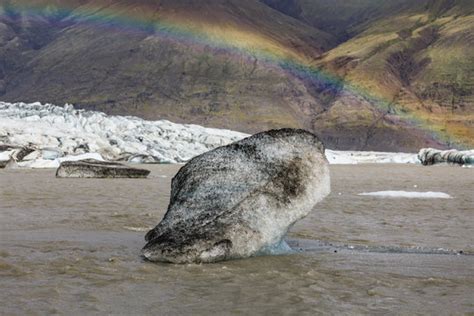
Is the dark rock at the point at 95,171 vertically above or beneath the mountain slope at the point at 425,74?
beneath

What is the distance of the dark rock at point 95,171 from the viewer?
1062 inches

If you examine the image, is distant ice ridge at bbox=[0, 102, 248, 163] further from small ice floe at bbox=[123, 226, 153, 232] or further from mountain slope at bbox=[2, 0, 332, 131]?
mountain slope at bbox=[2, 0, 332, 131]

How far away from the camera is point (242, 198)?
29.0 feet

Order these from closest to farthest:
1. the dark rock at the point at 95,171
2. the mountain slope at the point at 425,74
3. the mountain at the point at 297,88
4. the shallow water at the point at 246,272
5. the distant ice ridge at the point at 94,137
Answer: the shallow water at the point at 246,272
the dark rock at the point at 95,171
the distant ice ridge at the point at 94,137
the mountain at the point at 297,88
the mountain slope at the point at 425,74

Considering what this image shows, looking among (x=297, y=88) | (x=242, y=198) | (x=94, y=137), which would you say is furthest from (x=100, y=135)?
(x=297, y=88)

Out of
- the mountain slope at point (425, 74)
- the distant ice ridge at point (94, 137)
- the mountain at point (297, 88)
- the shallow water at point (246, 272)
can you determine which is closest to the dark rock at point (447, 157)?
the distant ice ridge at point (94, 137)

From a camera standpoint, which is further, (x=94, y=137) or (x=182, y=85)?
(x=182, y=85)

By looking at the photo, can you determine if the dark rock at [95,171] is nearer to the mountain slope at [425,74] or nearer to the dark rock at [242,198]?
the dark rock at [242,198]

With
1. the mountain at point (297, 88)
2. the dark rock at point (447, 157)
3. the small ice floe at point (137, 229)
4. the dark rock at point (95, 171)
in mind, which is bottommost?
the dark rock at point (447, 157)

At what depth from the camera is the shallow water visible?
237 inches

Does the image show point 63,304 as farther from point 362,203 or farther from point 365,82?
point 365,82

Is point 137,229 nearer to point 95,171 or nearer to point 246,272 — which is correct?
point 246,272

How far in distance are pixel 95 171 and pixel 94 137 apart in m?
22.7

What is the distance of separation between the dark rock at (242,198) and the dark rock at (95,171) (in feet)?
59.2
